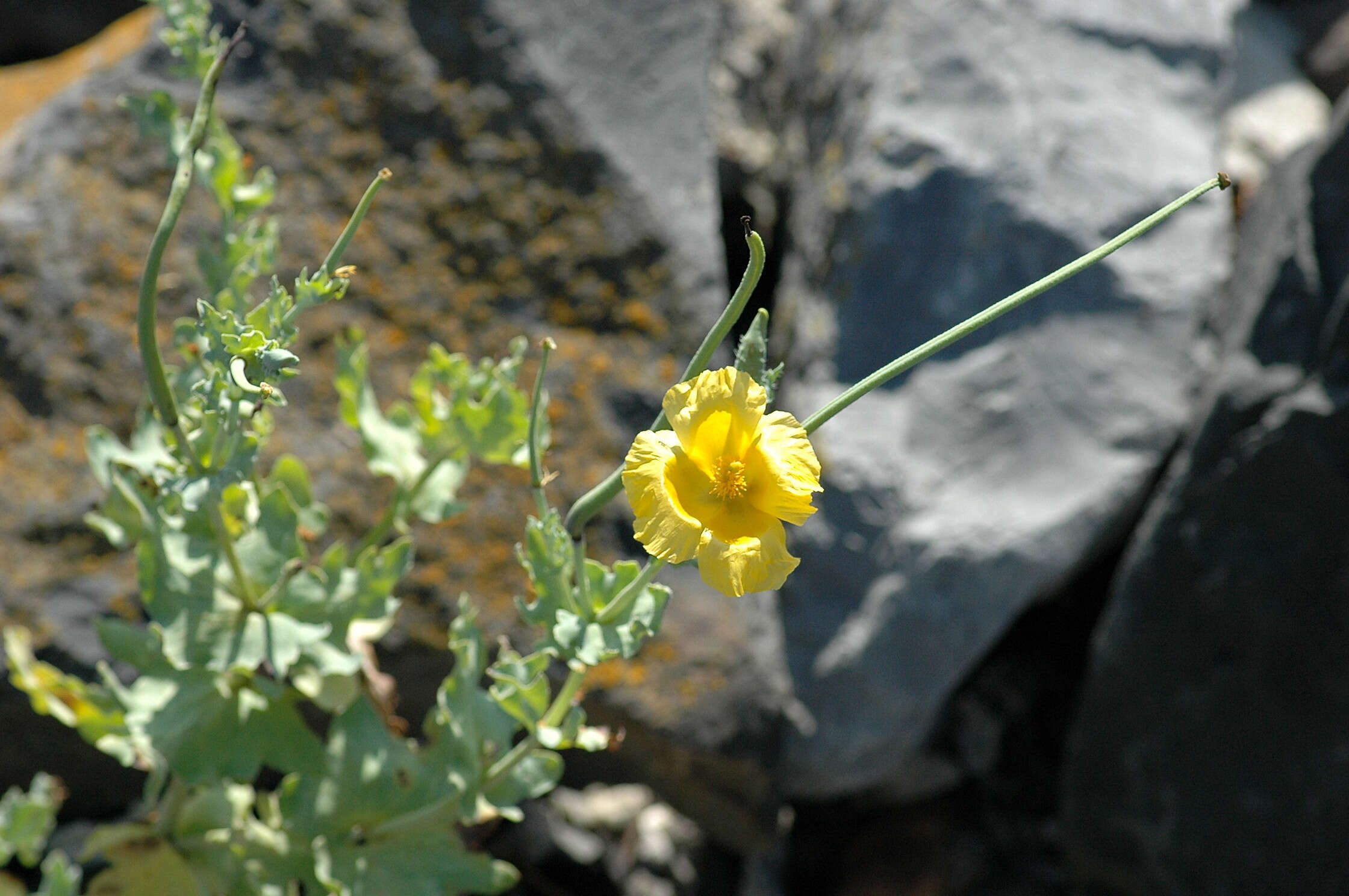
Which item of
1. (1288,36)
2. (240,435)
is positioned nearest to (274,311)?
(240,435)

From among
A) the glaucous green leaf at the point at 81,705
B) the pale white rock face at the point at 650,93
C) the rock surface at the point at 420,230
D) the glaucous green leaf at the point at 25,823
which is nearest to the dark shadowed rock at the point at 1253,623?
the rock surface at the point at 420,230

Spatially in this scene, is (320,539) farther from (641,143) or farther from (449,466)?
(641,143)

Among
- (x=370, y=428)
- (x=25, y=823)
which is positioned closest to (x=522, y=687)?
(x=370, y=428)

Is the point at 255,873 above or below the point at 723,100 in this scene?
below

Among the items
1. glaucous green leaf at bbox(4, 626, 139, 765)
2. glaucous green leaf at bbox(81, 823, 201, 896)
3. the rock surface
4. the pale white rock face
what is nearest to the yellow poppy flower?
glaucous green leaf at bbox(4, 626, 139, 765)

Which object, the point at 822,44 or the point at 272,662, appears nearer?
the point at 272,662

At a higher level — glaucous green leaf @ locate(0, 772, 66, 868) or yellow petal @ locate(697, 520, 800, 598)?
yellow petal @ locate(697, 520, 800, 598)

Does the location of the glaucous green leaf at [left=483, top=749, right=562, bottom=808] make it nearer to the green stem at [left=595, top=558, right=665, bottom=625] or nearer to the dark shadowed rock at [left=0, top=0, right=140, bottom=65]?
the green stem at [left=595, top=558, right=665, bottom=625]
